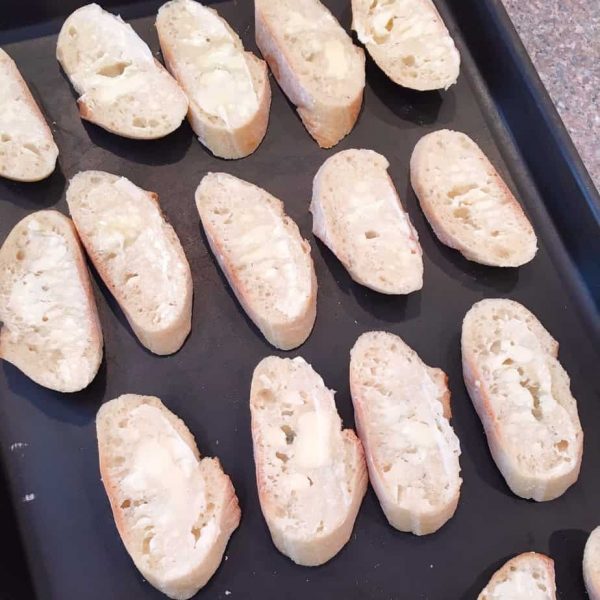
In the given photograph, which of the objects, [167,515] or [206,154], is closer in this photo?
[167,515]

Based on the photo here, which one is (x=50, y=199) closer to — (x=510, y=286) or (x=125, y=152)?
(x=125, y=152)

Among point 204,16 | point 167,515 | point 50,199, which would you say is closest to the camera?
point 167,515

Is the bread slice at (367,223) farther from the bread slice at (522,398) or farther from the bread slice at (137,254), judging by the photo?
the bread slice at (137,254)

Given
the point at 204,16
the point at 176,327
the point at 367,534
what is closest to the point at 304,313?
the point at 176,327

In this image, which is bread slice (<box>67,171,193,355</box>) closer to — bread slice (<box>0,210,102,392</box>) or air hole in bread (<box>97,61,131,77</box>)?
bread slice (<box>0,210,102,392</box>)

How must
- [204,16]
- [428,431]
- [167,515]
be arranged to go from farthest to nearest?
1. [204,16]
2. [428,431]
3. [167,515]

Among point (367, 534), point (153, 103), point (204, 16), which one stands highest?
point (204, 16)

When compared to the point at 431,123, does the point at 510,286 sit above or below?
below
